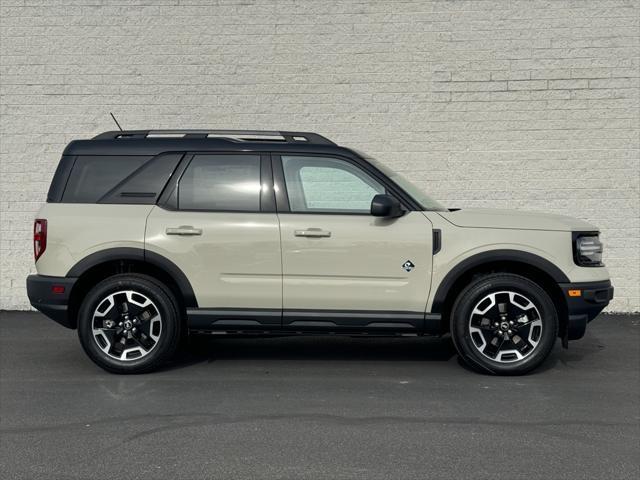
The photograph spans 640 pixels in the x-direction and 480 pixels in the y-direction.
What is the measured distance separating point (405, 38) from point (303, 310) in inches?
198

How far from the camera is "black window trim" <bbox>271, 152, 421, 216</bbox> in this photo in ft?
23.6

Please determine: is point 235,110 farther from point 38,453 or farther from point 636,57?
point 38,453

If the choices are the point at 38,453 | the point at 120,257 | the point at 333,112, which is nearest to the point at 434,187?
the point at 333,112

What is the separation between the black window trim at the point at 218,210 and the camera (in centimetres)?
722

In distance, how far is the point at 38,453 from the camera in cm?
501

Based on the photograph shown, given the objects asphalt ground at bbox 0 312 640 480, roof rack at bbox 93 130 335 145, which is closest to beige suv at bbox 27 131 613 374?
roof rack at bbox 93 130 335 145

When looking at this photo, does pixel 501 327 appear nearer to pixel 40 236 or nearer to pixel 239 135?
pixel 239 135

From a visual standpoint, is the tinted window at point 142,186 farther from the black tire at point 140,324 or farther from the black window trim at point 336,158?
the black window trim at point 336,158

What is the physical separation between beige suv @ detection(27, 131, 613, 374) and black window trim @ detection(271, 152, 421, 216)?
12mm

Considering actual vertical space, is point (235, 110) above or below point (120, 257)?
above

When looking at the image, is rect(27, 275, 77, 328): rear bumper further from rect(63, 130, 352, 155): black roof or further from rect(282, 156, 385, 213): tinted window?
rect(282, 156, 385, 213): tinted window

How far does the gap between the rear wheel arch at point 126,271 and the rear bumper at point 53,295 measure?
5 cm

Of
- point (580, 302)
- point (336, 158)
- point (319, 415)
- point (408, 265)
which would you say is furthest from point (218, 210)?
point (580, 302)

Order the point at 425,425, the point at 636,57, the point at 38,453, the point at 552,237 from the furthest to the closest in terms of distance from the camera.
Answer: the point at 636,57, the point at 552,237, the point at 425,425, the point at 38,453
